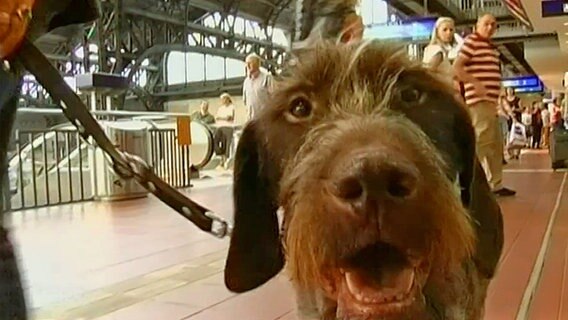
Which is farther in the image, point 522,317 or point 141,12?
point 141,12

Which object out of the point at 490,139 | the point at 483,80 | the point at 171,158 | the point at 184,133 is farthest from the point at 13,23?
the point at 171,158

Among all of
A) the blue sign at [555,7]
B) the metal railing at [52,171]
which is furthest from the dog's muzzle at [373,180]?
the blue sign at [555,7]

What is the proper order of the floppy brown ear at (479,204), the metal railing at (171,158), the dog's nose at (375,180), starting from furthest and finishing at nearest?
the metal railing at (171,158), the floppy brown ear at (479,204), the dog's nose at (375,180)

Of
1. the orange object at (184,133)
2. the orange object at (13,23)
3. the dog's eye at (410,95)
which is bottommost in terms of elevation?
the orange object at (184,133)

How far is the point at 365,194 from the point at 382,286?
22 cm

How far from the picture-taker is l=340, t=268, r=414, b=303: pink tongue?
1320 millimetres

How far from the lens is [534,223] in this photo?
5.56 m

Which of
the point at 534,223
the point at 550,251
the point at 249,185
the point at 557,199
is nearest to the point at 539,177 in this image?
the point at 557,199

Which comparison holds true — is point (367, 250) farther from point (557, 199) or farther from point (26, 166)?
point (26, 166)

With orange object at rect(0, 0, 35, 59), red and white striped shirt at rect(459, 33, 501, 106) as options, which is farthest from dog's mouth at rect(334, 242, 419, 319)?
red and white striped shirt at rect(459, 33, 501, 106)

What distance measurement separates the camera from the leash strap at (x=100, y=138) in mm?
1648

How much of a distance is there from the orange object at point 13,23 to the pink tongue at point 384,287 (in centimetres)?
80

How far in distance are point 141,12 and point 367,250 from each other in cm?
1830

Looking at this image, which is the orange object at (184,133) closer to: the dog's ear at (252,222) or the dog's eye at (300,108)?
the dog's ear at (252,222)
